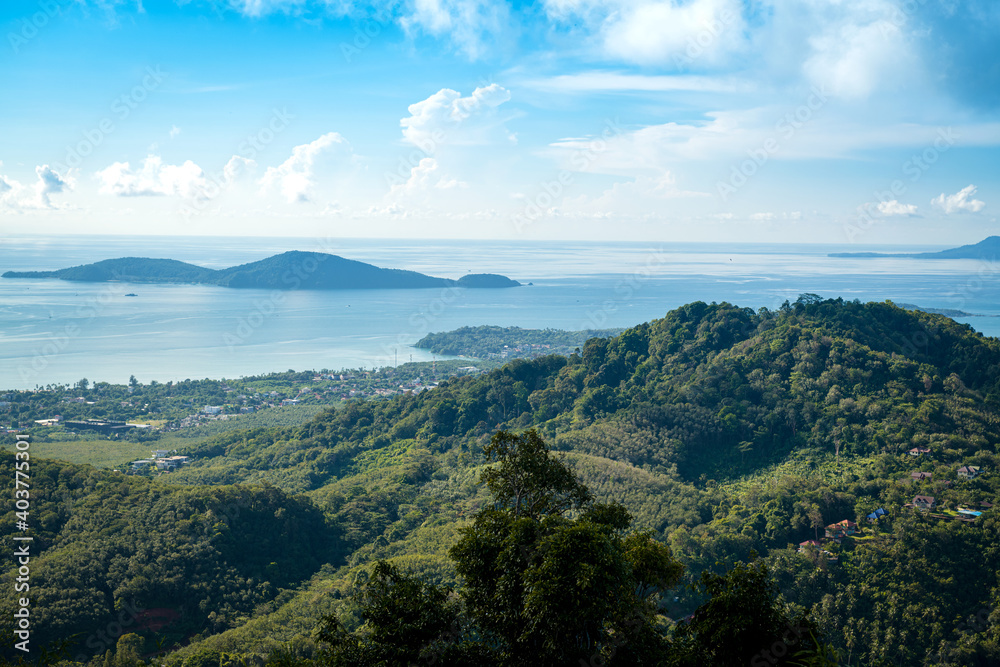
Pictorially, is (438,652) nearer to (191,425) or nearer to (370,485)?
(370,485)

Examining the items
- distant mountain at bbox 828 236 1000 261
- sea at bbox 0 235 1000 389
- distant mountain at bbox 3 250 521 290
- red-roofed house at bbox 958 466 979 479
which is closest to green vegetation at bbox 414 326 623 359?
sea at bbox 0 235 1000 389

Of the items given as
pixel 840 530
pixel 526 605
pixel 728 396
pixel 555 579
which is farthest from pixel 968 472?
pixel 526 605

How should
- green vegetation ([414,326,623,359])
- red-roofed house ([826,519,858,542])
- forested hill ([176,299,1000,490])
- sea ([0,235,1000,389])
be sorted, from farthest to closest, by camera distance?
green vegetation ([414,326,623,359]), sea ([0,235,1000,389]), forested hill ([176,299,1000,490]), red-roofed house ([826,519,858,542])

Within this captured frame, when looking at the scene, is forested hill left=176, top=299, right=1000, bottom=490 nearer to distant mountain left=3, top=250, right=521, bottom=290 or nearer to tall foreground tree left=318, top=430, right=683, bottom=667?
tall foreground tree left=318, top=430, right=683, bottom=667

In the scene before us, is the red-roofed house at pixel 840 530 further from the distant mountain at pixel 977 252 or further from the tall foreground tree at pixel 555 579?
the distant mountain at pixel 977 252

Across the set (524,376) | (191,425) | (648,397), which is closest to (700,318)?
(648,397)

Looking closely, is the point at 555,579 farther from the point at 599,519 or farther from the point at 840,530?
the point at 840,530
